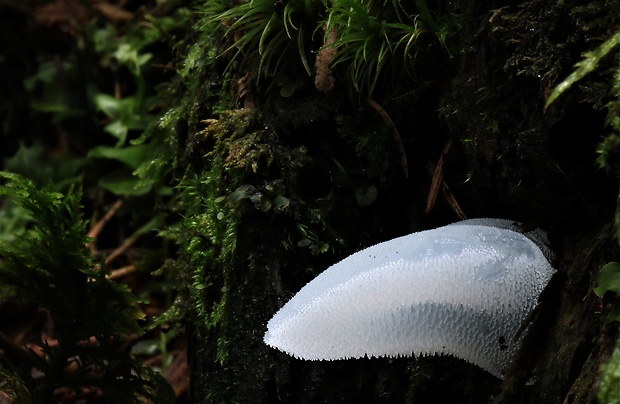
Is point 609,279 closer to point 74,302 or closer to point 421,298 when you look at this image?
point 421,298

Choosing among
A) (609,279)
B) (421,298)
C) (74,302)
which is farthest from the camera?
(74,302)

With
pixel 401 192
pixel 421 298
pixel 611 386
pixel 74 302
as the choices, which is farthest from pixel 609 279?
pixel 74 302

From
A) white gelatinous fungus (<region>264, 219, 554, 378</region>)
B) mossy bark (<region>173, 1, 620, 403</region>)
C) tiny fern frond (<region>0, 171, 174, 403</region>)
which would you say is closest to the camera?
white gelatinous fungus (<region>264, 219, 554, 378</region>)

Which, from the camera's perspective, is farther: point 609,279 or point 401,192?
point 401,192

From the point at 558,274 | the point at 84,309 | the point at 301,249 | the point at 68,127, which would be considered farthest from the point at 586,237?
the point at 68,127

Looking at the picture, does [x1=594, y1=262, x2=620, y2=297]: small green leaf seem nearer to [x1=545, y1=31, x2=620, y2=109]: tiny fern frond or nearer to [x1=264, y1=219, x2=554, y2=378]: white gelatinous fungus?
[x1=264, y1=219, x2=554, y2=378]: white gelatinous fungus

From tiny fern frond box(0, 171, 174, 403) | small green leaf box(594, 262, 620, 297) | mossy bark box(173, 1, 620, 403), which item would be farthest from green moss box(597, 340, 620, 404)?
tiny fern frond box(0, 171, 174, 403)

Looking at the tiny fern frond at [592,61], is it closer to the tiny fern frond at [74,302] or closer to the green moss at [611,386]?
the green moss at [611,386]
